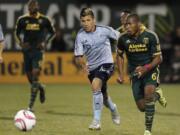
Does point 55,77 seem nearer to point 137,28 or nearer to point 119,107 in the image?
point 119,107

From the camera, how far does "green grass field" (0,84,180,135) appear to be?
11.6 meters

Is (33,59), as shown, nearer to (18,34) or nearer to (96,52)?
(18,34)

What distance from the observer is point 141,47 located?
10.8m

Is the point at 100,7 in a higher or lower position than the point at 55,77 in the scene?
higher

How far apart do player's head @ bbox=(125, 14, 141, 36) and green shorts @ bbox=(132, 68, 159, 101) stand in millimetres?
703

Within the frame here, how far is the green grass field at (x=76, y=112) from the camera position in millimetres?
11594

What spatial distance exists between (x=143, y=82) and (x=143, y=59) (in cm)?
37

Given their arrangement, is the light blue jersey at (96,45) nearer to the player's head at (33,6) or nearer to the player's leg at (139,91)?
the player's leg at (139,91)

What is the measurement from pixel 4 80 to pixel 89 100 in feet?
22.1

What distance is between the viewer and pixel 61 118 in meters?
13.6

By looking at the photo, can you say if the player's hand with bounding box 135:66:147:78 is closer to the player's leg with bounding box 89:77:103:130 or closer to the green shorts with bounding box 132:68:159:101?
the green shorts with bounding box 132:68:159:101

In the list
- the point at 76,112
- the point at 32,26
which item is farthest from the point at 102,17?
the point at 76,112

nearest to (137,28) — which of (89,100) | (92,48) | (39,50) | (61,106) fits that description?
(92,48)

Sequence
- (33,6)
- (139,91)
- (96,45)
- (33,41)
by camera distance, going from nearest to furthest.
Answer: (139,91) < (96,45) < (33,6) < (33,41)
